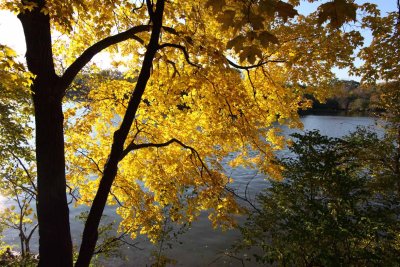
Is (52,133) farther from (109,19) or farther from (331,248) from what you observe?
(331,248)

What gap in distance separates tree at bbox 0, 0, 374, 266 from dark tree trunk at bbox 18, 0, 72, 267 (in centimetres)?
1

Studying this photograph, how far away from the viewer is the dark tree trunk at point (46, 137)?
3898mm

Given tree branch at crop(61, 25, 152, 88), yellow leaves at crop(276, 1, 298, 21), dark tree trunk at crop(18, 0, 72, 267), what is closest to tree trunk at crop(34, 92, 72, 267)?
dark tree trunk at crop(18, 0, 72, 267)

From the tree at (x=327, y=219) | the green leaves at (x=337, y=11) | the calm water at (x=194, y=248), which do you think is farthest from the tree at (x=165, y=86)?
the calm water at (x=194, y=248)

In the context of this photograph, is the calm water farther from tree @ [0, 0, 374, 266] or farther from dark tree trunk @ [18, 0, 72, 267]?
dark tree trunk @ [18, 0, 72, 267]

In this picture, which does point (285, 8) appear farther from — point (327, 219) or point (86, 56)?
point (327, 219)

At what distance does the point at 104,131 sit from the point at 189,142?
2671mm

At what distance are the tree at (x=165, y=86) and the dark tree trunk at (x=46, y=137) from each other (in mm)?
14

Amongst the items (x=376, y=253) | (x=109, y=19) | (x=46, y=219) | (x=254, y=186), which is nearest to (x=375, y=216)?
(x=376, y=253)

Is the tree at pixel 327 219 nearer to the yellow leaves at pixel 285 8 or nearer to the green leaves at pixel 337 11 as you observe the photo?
the green leaves at pixel 337 11

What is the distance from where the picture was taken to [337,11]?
2.08 meters

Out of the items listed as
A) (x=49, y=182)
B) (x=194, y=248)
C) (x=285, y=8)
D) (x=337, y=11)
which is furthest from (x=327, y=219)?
(x=194, y=248)

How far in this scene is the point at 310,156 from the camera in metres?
6.32

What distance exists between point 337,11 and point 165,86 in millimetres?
3828
